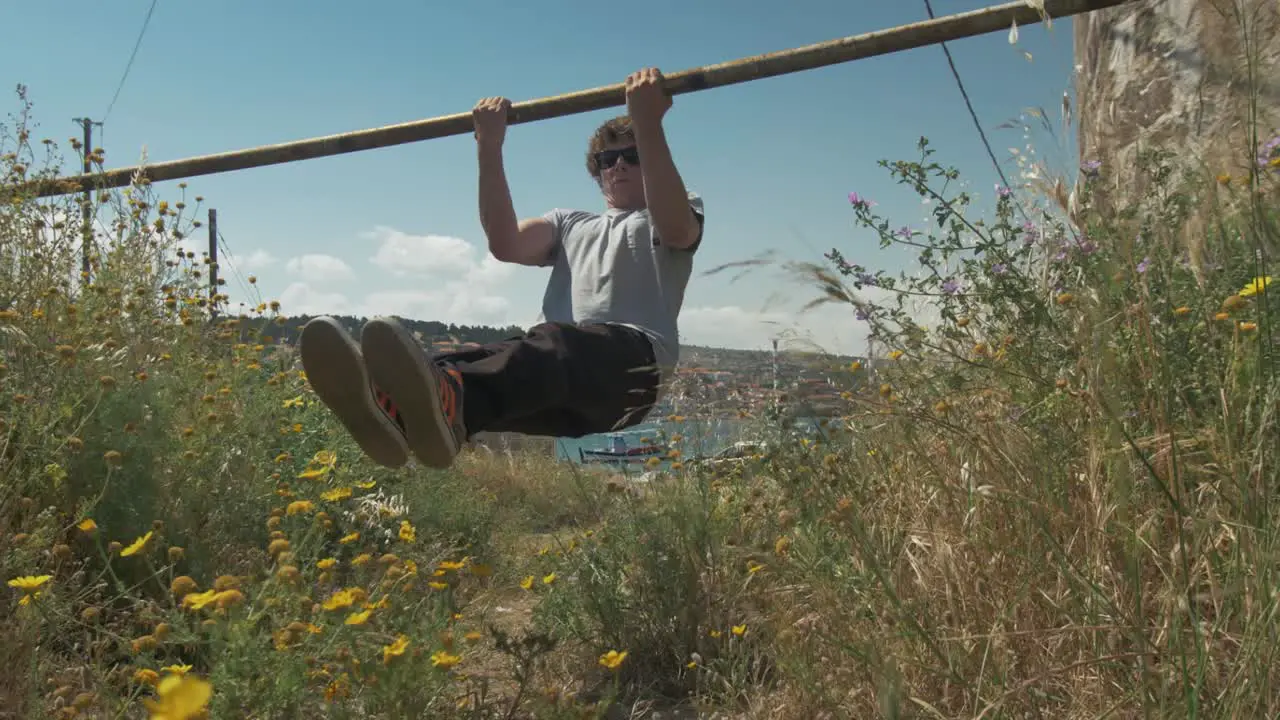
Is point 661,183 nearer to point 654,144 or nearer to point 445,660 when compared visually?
point 654,144

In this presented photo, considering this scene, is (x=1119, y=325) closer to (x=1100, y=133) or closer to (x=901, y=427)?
(x=901, y=427)

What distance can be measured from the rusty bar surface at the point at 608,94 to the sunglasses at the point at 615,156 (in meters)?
0.46

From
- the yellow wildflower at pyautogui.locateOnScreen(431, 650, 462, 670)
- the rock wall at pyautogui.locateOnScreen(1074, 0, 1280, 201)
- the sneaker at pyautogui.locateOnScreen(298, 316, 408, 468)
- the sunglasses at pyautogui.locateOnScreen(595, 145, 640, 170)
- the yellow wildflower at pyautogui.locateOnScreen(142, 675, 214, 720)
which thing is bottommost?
the yellow wildflower at pyautogui.locateOnScreen(431, 650, 462, 670)

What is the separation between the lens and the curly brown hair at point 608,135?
13.4ft

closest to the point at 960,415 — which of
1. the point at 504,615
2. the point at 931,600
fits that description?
the point at 931,600

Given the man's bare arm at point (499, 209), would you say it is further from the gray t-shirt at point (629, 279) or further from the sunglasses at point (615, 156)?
the sunglasses at point (615, 156)

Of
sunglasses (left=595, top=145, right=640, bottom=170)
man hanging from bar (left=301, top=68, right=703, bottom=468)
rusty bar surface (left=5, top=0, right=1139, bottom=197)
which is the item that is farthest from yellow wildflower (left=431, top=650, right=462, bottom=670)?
sunglasses (left=595, top=145, right=640, bottom=170)

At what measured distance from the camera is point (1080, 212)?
3.16 meters

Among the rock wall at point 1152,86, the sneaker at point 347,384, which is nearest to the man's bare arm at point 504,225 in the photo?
the sneaker at point 347,384

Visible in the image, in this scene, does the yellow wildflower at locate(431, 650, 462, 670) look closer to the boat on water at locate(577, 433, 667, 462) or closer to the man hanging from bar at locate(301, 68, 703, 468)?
the man hanging from bar at locate(301, 68, 703, 468)

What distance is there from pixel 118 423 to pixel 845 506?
7.88 feet

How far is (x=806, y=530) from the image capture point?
2459mm

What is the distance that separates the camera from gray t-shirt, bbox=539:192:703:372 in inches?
140

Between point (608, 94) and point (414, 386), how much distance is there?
1445mm
